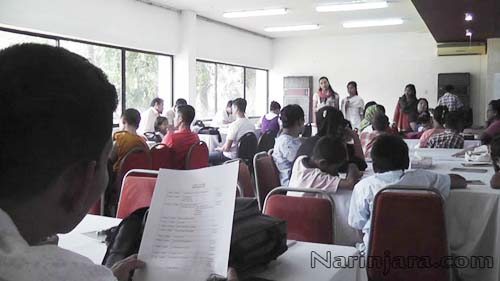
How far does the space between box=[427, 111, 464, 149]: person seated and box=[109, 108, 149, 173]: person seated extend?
8.77ft

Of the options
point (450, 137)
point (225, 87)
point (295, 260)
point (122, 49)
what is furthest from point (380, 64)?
point (295, 260)

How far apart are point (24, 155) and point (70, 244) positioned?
1.03 m

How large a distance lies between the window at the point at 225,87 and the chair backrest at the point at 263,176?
5896mm

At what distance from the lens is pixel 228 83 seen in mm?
10969

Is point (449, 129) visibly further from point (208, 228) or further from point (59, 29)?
point (59, 29)

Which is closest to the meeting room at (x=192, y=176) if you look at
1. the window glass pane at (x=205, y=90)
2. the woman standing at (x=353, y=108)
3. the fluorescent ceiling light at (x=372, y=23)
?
the woman standing at (x=353, y=108)

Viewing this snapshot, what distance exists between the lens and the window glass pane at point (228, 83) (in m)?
10.6

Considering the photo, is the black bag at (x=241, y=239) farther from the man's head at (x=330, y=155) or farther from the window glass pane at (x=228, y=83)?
the window glass pane at (x=228, y=83)

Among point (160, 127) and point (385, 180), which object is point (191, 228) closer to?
point (385, 180)

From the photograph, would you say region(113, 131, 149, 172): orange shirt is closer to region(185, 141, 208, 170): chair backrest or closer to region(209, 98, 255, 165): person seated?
region(185, 141, 208, 170): chair backrest

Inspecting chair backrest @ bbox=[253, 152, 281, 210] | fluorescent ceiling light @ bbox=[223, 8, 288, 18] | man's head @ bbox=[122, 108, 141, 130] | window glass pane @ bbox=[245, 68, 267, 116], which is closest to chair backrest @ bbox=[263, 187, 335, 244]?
chair backrest @ bbox=[253, 152, 281, 210]

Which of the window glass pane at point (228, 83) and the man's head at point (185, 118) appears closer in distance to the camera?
the man's head at point (185, 118)

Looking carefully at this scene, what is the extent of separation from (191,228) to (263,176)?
95.4 inches

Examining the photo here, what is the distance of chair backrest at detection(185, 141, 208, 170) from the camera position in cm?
441
